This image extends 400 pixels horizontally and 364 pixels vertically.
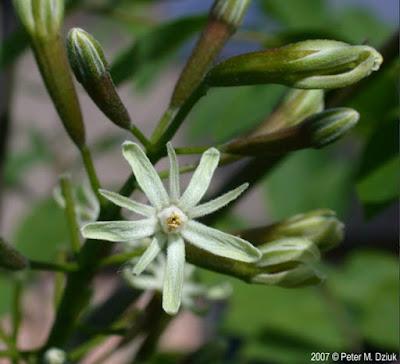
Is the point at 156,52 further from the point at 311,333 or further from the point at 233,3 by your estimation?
the point at 311,333

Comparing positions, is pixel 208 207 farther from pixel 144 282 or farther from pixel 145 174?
pixel 144 282

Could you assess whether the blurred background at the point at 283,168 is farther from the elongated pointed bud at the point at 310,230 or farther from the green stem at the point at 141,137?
the green stem at the point at 141,137

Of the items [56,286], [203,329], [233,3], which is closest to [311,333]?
[56,286]

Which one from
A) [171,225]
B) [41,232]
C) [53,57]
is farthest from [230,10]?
[41,232]

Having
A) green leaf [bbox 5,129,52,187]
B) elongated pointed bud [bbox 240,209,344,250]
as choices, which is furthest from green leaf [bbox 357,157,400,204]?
green leaf [bbox 5,129,52,187]

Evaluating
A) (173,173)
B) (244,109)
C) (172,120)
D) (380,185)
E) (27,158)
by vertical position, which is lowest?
(173,173)

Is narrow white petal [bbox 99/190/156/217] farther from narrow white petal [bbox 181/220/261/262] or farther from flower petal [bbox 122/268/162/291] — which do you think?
flower petal [bbox 122/268/162/291]
